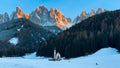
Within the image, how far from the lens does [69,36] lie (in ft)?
512

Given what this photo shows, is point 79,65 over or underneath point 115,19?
underneath

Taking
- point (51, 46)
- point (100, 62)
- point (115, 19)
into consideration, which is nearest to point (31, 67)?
point (100, 62)

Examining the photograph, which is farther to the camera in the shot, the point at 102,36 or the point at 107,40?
the point at 102,36

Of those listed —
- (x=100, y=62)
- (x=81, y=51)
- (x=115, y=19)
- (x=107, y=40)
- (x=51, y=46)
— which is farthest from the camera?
(x=115, y=19)

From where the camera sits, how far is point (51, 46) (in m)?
155

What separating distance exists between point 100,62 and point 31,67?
819 centimetres

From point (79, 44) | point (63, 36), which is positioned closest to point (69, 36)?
point (63, 36)

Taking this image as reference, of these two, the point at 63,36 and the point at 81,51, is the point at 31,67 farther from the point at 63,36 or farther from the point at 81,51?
the point at 63,36

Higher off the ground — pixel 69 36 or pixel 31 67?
pixel 69 36

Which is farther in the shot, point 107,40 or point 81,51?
point 81,51

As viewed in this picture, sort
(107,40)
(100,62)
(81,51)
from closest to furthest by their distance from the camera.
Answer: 1. (100,62)
2. (107,40)
3. (81,51)

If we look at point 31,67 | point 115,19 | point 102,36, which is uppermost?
point 115,19

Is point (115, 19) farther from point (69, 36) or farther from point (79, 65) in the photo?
point (79, 65)

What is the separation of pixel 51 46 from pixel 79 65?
11567 cm
